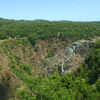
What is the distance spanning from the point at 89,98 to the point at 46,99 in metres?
2.61

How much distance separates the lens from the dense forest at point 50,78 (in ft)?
32.1

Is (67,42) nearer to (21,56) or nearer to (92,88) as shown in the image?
(21,56)

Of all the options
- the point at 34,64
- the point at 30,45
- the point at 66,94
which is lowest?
the point at 34,64

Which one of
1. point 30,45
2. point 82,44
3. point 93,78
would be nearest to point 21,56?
point 30,45

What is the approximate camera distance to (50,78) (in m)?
11.8

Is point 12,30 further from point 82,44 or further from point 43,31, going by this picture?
point 82,44

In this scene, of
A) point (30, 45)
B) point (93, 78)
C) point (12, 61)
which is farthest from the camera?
point (30, 45)

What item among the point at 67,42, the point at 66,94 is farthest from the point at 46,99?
the point at 67,42

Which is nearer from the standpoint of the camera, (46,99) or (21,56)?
(46,99)

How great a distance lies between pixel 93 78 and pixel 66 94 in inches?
228

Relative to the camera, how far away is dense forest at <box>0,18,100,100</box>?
978 centimetres

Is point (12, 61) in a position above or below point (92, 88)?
below

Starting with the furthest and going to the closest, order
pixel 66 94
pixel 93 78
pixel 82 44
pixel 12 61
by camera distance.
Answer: pixel 82 44
pixel 12 61
pixel 93 78
pixel 66 94

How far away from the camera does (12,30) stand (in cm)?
4469
